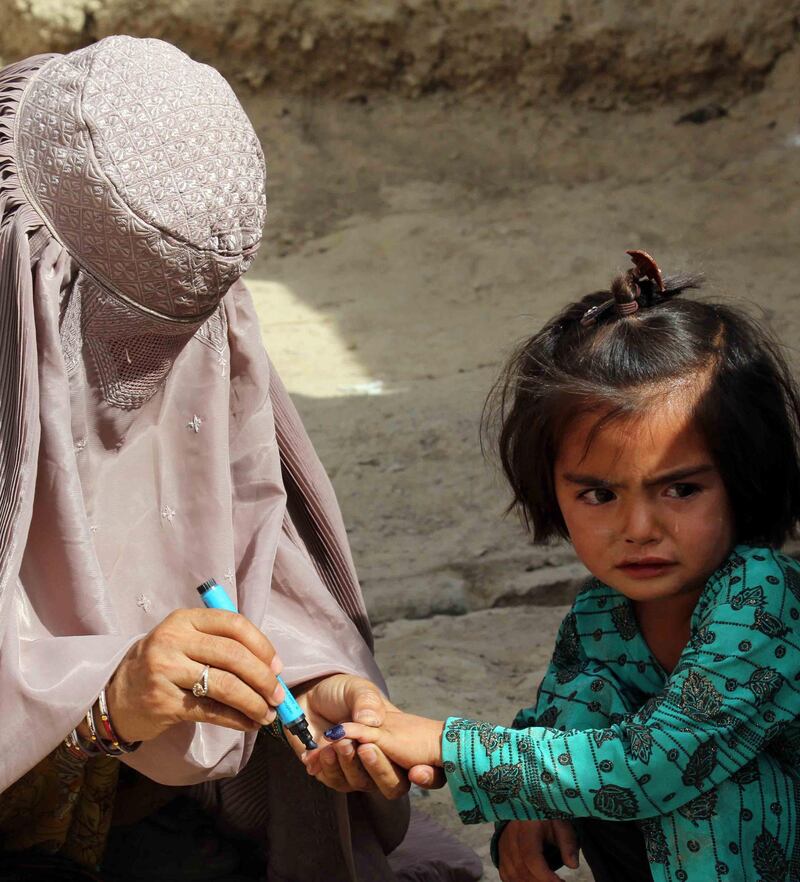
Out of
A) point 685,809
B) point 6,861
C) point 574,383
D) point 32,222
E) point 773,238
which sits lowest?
point 773,238

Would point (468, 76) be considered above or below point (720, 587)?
below

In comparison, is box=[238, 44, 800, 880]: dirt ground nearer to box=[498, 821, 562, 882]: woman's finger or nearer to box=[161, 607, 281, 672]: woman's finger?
box=[498, 821, 562, 882]: woman's finger

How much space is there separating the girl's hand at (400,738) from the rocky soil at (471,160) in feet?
11.1

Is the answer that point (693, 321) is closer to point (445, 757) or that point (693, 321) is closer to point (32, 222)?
point (445, 757)

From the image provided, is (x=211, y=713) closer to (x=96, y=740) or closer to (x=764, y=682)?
(x=96, y=740)

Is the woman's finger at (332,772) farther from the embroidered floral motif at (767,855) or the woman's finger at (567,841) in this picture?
the embroidered floral motif at (767,855)

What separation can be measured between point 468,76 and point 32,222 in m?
6.83

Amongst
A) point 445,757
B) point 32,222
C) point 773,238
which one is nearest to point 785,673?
point 445,757

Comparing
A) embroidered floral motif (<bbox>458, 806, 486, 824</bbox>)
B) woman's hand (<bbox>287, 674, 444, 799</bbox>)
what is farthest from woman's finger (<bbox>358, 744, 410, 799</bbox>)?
embroidered floral motif (<bbox>458, 806, 486, 824</bbox>)

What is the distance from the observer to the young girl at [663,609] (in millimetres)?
2014

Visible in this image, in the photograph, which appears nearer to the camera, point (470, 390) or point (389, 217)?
point (470, 390)

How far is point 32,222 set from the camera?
2.05 metres

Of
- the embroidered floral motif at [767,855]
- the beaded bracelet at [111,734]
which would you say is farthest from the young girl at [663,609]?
the beaded bracelet at [111,734]

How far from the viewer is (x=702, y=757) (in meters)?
2.00
